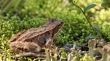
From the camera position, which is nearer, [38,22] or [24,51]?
[24,51]

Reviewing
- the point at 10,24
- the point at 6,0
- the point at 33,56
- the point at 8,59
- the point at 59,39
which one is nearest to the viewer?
the point at 8,59

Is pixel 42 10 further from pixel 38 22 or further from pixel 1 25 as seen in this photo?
pixel 1 25

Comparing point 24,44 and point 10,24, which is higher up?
point 10,24

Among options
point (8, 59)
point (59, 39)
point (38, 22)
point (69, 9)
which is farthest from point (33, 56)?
point (69, 9)

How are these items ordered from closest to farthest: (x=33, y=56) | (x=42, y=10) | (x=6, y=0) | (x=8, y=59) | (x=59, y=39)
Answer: (x=8, y=59)
(x=33, y=56)
(x=59, y=39)
(x=42, y=10)
(x=6, y=0)

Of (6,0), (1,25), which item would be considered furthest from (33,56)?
(6,0)

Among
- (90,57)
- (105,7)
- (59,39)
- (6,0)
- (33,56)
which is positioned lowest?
(90,57)
